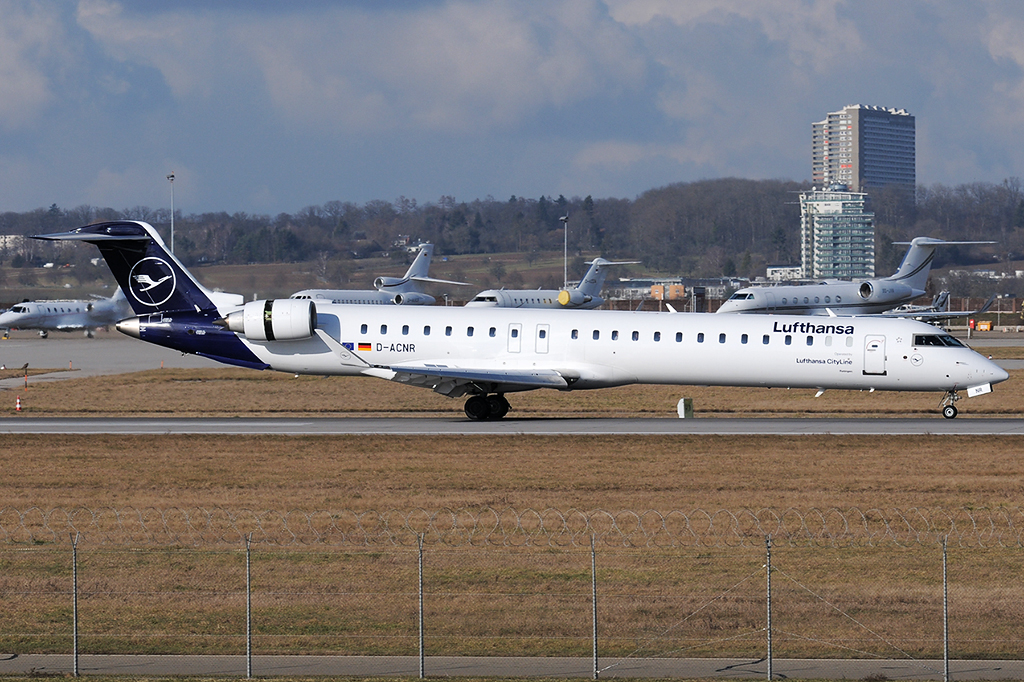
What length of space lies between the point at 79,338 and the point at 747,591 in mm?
78128

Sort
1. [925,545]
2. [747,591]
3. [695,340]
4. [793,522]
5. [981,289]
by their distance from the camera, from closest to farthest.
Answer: [747,591] → [925,545] → [793,522] → [695,340] → [981,289]

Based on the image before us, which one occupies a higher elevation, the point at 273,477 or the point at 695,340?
the point at 695,340

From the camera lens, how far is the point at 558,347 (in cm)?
3331

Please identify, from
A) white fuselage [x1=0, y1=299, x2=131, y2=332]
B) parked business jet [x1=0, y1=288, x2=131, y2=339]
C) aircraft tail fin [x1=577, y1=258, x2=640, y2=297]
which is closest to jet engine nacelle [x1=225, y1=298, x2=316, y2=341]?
parked business jet [x1=0, y1=288, x2=131, y2=339]

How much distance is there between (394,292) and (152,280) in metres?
54.8

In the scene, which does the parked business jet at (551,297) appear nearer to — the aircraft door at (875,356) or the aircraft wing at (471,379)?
the aircraft wing at (471,379)

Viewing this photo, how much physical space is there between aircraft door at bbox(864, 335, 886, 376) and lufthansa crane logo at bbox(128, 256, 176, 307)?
1988cm

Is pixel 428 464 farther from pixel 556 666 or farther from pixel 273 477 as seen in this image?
pixel 556 666

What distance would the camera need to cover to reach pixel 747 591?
15.9m

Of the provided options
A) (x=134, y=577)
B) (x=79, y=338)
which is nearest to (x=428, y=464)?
(x=134, y=577)

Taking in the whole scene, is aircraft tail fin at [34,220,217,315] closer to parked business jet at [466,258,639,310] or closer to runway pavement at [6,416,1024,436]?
runway pavement at [6,416,1024,436]

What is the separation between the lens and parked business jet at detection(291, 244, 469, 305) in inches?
2918

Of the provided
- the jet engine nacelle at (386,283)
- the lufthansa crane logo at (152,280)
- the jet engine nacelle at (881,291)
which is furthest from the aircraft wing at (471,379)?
the jet engine nacelle at (386,283)

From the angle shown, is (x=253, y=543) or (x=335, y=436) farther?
(x=335, y=436)
